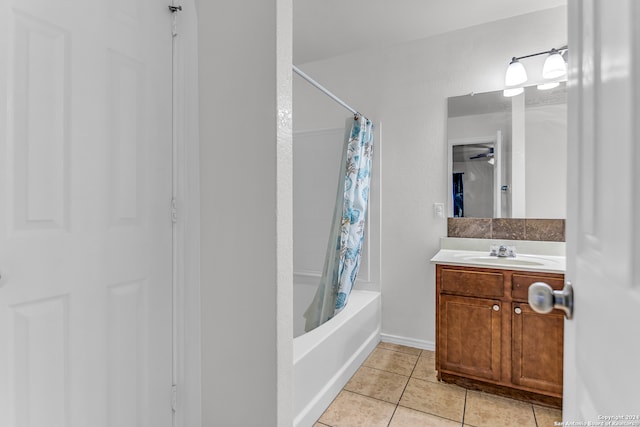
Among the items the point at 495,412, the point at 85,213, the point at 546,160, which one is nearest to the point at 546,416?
the point at 495,412

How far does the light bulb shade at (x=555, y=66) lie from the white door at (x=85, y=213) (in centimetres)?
232

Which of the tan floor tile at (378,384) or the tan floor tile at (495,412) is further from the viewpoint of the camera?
the tan floor tile at (378,384)

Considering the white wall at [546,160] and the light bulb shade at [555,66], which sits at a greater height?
the light bulb shade at [555,66]

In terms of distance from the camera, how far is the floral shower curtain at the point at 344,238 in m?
2.35

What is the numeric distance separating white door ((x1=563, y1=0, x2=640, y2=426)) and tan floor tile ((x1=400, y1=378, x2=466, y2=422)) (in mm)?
1351

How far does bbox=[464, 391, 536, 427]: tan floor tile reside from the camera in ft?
5.75

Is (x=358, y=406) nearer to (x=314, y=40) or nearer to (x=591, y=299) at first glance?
(x=591, y=299)

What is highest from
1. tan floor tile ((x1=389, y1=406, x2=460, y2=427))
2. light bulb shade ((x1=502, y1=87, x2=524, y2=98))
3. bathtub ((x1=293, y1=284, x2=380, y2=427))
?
light bulb shade ((x1=502, y1=87, x2=524, y2=98))

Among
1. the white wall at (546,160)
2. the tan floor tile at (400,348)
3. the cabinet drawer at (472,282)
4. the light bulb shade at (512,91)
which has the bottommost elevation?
the tan floor tile at (400,348)

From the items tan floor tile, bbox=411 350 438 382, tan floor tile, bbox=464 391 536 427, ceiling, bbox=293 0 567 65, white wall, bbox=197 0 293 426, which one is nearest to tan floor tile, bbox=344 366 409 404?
tan floor tile, bbox=411 350 438 382

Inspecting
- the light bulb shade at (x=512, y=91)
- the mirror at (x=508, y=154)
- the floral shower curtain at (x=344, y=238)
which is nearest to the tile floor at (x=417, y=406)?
the floral shower curtain at (x=344, y=238)

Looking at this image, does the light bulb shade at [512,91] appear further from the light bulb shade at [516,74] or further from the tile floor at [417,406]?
the tile floor at [417,406]

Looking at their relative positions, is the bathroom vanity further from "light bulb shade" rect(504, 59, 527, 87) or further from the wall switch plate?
"light bulb shade" rect(504, 59, 527, 87)

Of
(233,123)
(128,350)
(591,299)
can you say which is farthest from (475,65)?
(128,350)
